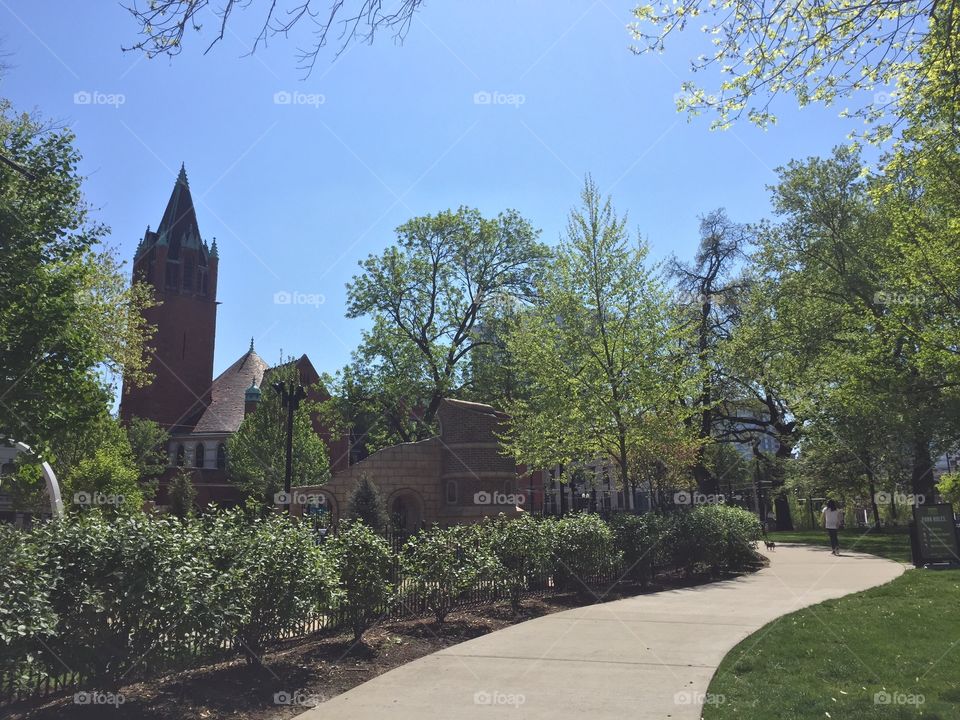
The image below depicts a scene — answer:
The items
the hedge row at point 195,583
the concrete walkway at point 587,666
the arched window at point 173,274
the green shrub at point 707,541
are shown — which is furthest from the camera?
the arched window at point 173,274

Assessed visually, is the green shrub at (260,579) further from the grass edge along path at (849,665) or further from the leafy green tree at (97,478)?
the leafy green tree at (97,478)

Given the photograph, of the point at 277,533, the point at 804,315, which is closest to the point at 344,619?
the point at 277,533

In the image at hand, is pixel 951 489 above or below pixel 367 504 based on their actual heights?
below

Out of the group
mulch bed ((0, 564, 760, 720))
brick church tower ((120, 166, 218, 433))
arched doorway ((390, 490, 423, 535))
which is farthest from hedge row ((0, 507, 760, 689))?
brick church tower ((120, 166, 218, 433))

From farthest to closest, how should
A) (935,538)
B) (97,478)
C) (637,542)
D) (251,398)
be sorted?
(251,398) < (97,478) < (935,538) < (637,542)

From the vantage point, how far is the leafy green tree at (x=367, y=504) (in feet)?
78.8

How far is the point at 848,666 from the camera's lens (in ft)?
23.4

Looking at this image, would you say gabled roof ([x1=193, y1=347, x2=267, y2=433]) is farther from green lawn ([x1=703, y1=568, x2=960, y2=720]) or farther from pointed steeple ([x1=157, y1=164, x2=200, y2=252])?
green lawn ([x1=703, y1=568, x2=960, y2=720])

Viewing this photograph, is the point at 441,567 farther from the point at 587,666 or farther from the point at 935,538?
the point at 935,538

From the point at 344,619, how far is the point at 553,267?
489 inches

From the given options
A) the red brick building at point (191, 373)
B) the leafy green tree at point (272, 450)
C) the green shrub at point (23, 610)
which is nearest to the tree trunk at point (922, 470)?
the red brick building at point (191, 373)

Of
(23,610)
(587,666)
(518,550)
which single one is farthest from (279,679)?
(518,550)

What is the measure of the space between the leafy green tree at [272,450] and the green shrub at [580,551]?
2989 cm

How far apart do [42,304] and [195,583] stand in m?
8.56
